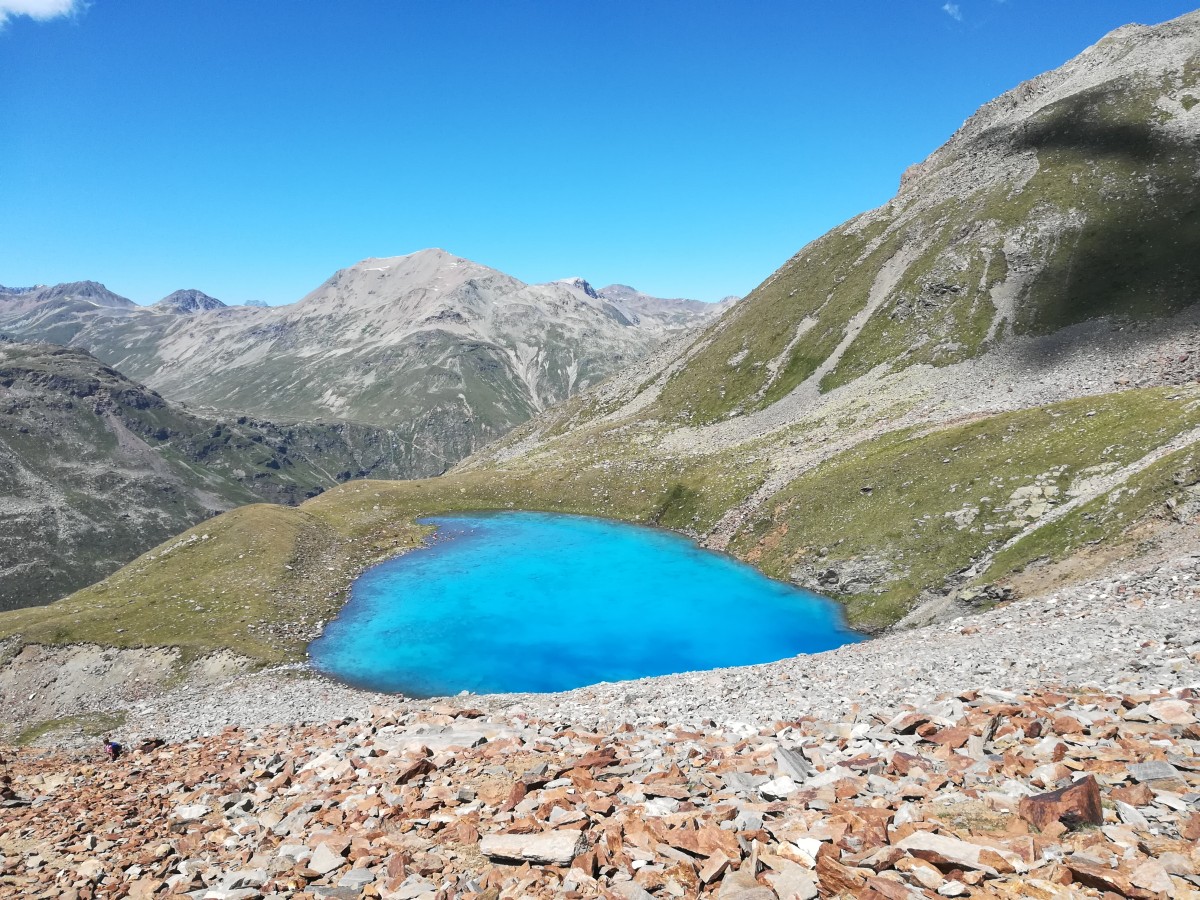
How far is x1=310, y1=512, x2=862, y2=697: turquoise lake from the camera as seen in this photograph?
46.9m

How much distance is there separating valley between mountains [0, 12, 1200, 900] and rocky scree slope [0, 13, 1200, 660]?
537 millimetres

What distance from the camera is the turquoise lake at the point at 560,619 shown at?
46.9 meters

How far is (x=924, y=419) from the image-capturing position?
79375 mm

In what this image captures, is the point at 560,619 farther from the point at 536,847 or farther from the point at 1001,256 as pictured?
the point at 1001,256

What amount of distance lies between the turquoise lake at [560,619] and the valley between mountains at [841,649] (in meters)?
3.46

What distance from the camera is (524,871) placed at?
1170cm

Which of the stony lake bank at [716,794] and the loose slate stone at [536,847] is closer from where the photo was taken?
the stony lake bank at [716,794]

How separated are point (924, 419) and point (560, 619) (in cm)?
5591

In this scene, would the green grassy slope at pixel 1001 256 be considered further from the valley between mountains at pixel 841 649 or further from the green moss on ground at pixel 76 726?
the green moss on ground at pixel 76 726

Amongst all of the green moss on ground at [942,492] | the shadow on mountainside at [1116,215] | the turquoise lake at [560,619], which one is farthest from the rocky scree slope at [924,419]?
the turquoise lake at [560,619]

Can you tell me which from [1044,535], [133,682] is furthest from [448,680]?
[1044,535]

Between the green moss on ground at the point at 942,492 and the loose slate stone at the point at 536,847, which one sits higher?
the loose slate stone at the point at 536,847

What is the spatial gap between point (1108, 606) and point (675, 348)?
145797mm

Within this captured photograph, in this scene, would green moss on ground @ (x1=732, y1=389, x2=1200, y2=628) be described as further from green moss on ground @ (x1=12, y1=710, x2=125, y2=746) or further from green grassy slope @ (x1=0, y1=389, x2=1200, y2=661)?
green moss on ground @ (x1=12, y1=710, x2=125, y2=746)
